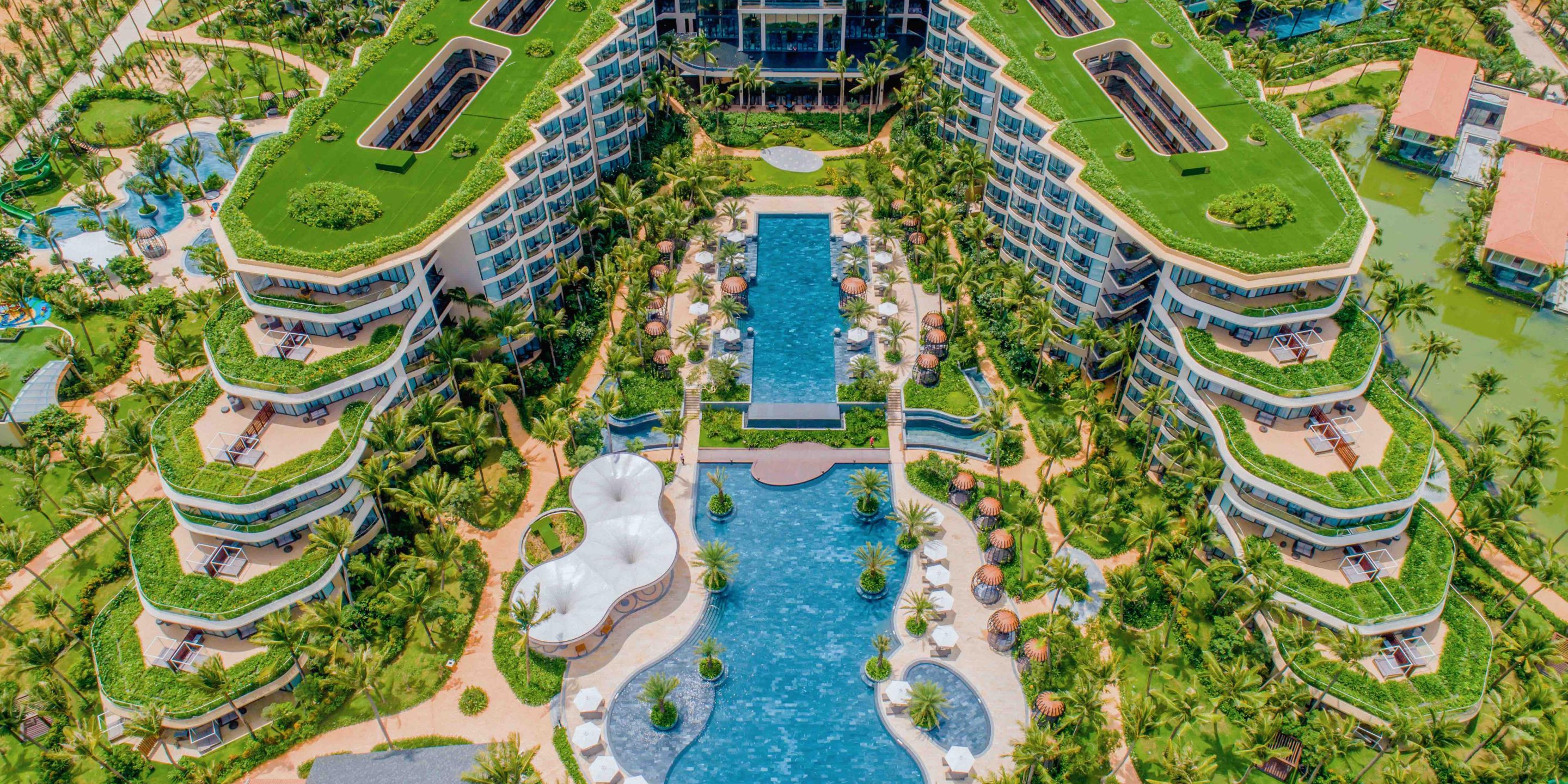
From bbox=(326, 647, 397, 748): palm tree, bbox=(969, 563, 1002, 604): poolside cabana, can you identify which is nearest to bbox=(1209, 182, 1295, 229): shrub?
bbox=(969, 563, 1002, 604): poolside cabana

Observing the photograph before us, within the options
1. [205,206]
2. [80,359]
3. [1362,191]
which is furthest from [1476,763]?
[205,206]

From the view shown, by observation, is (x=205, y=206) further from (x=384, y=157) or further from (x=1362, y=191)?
(x=1362, y=191)

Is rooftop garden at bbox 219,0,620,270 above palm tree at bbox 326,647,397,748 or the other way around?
above

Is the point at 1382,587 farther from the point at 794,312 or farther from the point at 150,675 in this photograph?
the point at 150,675

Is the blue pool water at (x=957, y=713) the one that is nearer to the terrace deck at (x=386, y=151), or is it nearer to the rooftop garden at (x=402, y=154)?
the rooftop garden at (x=402, y=154)

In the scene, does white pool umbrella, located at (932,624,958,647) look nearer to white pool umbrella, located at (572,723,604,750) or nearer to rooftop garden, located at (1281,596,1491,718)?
rooftop garden, located at (1281,596,1491,718)

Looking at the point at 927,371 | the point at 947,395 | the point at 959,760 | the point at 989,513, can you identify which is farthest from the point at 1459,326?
the point at 959,760
